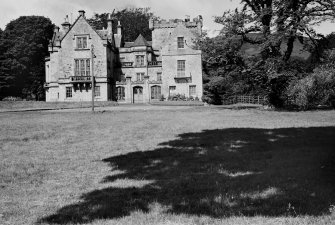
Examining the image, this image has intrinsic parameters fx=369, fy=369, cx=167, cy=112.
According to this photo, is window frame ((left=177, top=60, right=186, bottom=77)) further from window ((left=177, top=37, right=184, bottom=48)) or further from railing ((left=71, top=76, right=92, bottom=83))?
railing ((left=71, top=76, right=92, bottom=83))

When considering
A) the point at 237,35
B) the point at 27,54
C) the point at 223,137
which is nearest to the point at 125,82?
the point at 27,54

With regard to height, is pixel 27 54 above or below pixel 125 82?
above

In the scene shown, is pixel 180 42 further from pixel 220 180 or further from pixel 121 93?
pixel 220 180

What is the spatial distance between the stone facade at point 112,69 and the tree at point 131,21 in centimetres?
3013

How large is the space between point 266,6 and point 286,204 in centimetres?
2471

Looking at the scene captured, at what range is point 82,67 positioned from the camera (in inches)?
2020

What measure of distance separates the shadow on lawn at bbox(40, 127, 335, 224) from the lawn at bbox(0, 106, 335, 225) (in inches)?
0.8

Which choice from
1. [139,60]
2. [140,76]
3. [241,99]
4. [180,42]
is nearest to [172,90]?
[140,76]

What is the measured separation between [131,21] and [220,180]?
80086mm

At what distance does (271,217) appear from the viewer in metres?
5.48

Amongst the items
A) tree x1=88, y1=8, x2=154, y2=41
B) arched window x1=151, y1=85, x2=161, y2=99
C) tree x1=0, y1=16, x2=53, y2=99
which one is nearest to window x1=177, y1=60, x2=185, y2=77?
arched window x1=151, y1=85, x2=161, y2=99

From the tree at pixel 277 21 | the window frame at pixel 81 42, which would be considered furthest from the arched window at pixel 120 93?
the tree at pixel 277 21

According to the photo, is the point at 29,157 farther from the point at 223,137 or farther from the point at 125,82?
the point at 125,82

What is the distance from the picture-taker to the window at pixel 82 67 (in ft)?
168
